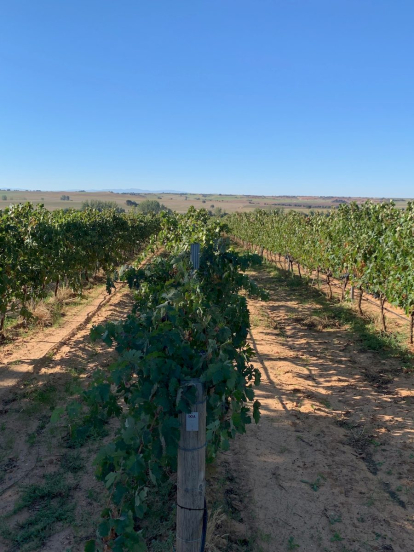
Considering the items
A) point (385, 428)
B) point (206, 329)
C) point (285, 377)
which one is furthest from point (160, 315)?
point (285, 377)

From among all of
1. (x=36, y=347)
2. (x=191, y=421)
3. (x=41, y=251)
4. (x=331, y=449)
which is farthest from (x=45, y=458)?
(x=41, y=251)

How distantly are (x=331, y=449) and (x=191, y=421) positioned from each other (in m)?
3.41

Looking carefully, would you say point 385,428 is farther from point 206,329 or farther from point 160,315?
point 160,315

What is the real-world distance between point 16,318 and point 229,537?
939cm

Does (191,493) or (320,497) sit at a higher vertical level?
(191,493)

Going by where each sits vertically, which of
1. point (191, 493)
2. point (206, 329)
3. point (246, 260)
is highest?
point (246, 260)

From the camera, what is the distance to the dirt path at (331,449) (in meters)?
3.98

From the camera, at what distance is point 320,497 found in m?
4.43

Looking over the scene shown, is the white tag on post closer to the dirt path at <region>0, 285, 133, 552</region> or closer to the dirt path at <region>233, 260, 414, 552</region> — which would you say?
the dirt path at <region>0, 285, 133, 552</region>

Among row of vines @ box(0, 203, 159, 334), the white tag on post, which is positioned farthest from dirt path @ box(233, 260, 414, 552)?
row of vines @ box(0, 203, 159, 334)

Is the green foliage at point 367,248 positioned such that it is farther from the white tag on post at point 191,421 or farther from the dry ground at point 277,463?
the white tag on post at point 191,421

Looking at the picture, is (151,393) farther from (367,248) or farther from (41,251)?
(367,248)

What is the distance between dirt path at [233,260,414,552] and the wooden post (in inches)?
43.1

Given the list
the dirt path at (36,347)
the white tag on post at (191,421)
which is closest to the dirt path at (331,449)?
the white tag on post at (191,421)
